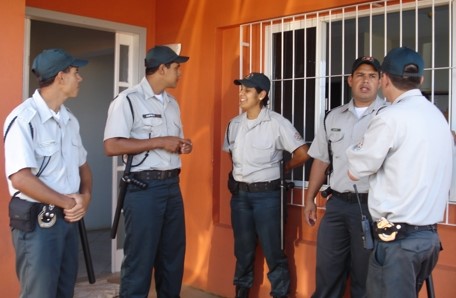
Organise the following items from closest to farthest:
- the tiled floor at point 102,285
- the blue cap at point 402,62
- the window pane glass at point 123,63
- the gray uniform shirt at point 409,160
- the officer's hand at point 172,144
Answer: the gray uniform shirt at point 409,160
the blue cap at point 402,62
the officer's hand at point 172,144
the tiled floor at point 102,285
the window pane glass at point 123,63

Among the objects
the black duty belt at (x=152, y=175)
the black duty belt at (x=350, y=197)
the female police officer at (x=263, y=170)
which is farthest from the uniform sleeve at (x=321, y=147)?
the black duty belt at (x=152, y=175)

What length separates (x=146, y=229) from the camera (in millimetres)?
3531

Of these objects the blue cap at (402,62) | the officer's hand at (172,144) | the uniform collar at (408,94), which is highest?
the blue cap at (402,62)

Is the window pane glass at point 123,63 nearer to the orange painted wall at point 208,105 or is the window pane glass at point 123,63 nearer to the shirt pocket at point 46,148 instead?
the orange painted wall at point 208,105

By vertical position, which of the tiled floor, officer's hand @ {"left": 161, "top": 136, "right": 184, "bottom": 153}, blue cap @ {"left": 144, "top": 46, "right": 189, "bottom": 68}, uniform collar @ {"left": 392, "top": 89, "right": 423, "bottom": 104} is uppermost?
blue cap @ {"left": 144, "top": 46, "right": 189, "bottom": 68}

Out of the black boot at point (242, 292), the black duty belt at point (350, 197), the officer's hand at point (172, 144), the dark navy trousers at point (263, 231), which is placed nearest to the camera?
the black duty belt at point (350, 197)

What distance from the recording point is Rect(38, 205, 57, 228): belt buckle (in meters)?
2.60

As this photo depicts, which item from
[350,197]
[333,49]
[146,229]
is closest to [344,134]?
[350,197]

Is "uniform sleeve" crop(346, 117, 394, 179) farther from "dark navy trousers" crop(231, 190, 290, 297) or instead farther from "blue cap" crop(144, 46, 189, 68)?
"blue cap" crop(144, 46, 189, 68)

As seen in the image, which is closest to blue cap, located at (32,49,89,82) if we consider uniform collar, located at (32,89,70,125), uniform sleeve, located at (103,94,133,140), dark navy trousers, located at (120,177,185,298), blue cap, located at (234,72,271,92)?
uniform collar, located at (32,89,70,125)

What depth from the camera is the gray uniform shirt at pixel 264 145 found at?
3.96m

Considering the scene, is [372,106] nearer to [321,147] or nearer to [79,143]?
[321,147]

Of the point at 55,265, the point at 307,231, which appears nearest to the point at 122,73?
the point at 307,231

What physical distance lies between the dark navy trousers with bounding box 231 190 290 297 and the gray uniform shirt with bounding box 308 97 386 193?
614 millimetres
